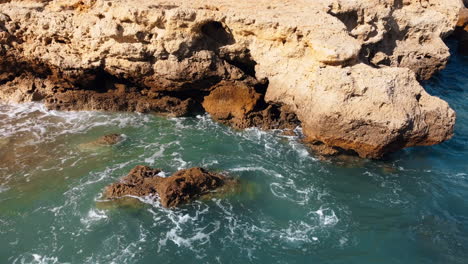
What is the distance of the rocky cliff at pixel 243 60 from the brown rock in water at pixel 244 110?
0.10m

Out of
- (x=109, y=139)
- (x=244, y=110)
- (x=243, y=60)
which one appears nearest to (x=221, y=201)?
(x=244, y=110)

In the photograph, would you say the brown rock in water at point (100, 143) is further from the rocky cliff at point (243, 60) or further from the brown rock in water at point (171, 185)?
the brown rock in water at point (171, 185)

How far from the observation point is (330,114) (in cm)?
1320

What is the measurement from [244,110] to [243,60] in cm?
208

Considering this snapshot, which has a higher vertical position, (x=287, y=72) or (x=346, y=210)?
(x=287, y=72)

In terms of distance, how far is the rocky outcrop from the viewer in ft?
82.8

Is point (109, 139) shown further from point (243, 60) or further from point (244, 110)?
point (243, 60)

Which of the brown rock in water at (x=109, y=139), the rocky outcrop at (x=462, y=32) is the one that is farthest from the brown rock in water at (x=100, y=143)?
the rocky outcrop at (x=462, y=32)

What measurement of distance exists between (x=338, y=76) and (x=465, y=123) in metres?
8.35

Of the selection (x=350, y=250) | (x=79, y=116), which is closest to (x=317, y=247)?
(x=350, y=250)

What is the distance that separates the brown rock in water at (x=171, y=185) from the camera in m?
12.2

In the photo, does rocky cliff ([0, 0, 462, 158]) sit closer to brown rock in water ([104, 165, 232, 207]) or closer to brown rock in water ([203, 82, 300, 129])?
brown rock in water ([203, 82, 300, 129])

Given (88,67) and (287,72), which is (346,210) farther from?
(88,67)

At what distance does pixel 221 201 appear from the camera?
1251cm
